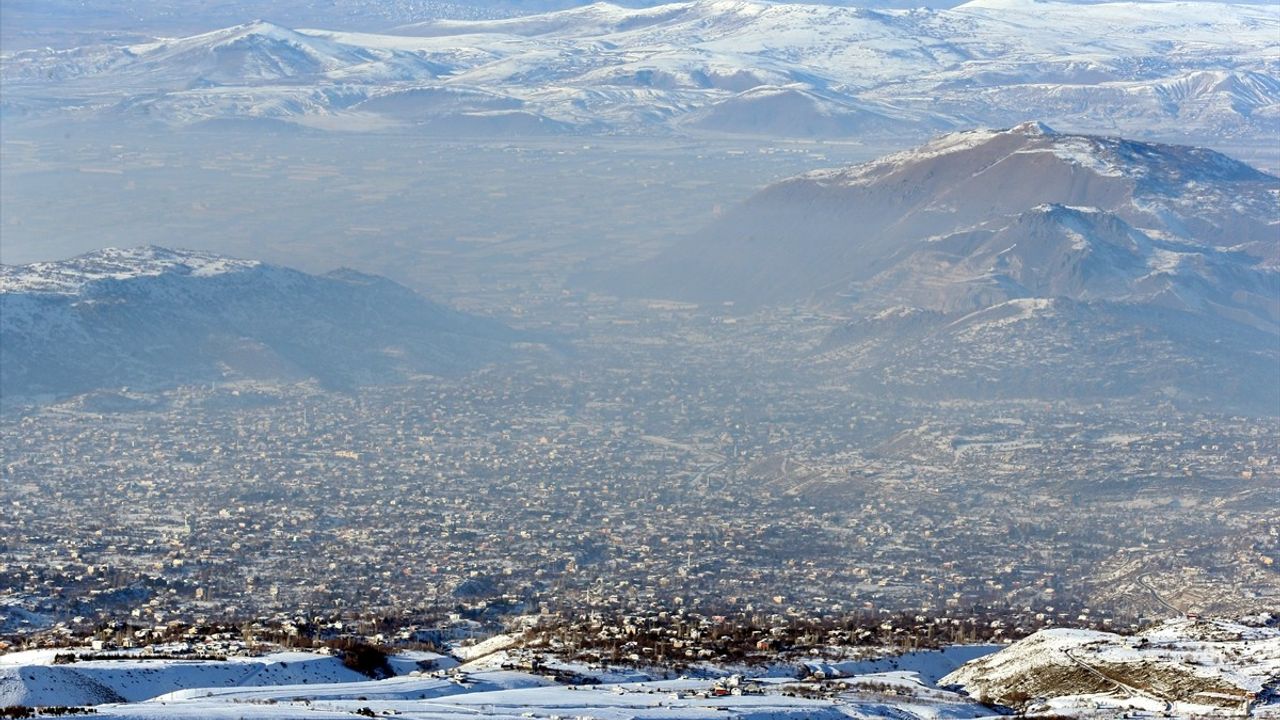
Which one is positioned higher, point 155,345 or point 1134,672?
point 1134,672

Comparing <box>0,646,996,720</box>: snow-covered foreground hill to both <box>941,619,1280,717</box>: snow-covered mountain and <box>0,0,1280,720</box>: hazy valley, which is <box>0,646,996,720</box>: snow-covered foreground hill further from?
<box>941,619,1280,717</box>: snow-covered mountain

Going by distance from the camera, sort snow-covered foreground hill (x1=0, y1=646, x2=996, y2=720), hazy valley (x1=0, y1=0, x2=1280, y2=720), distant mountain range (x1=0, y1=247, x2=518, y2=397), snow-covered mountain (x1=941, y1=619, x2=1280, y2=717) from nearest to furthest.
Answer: snow-covered foreground hill (x1=0, y1=646, x2=996, y2=720), snow-covered mountain (x1=941, y1=619, x2=1280, y2=717), hazy valley (x1=0, y1=0, x2=1280, y2=720), distant mountain range (x1=0, y1=247, x2=518, y2=397)

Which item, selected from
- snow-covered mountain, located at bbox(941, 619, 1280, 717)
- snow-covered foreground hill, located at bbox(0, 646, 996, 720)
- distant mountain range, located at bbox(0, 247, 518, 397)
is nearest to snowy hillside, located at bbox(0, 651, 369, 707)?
snow-covered foreground hill, located at bbox(0, 646, 996, 720)

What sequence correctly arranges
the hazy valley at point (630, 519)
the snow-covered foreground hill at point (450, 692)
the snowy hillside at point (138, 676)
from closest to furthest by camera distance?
the snow-covered foreground hill at point (450, 692)
the snowy hillside at point (138, 676)
the hazy valley at point (630, 519)

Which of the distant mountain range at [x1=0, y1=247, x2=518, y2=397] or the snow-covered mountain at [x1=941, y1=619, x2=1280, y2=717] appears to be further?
the distant mountain range at [x1=0, y1=247, x2=518, y2=397]

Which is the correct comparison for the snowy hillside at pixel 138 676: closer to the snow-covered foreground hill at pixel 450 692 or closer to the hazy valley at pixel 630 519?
the snow-covered foreground hill at pixel 450 692

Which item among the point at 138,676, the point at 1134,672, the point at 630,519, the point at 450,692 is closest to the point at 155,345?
the point at 630,519

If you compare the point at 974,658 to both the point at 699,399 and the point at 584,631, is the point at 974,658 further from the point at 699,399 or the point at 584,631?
the point at 699,399

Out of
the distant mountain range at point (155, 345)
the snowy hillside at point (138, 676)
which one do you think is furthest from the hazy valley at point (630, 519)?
the distant mountain range at point (155, 345)

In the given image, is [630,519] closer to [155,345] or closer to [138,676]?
[138,676]
